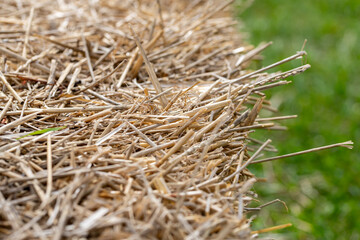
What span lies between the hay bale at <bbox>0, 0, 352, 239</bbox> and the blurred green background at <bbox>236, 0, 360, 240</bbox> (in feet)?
1.94

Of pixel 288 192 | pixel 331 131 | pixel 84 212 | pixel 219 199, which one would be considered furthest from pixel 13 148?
pixel 331 131

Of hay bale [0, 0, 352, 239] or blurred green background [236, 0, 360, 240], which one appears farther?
blurred green background [236, 0, 360, 240]

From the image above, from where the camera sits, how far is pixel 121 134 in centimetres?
119

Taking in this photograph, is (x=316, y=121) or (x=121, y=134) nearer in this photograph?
(x=121, y=134)

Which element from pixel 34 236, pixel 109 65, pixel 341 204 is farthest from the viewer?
pixel 341 204

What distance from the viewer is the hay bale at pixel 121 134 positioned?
0.90 meters

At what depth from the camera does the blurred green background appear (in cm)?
256

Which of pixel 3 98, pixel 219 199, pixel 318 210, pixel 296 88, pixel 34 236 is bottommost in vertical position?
pixel 318 210

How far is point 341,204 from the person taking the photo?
8.61 ft

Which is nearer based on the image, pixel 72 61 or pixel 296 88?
pixel 72 61

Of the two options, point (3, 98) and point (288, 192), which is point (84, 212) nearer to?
point (3, 98)

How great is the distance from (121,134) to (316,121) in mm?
2409

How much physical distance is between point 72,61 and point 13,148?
0.71m

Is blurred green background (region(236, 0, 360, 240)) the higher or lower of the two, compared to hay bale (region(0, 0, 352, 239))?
lower
